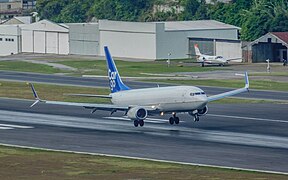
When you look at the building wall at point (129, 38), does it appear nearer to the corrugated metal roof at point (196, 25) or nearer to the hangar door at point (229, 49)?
the corrugated metal roof at point (196, 25)

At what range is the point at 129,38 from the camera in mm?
191375

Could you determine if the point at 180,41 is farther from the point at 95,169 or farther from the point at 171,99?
the point at 95,169

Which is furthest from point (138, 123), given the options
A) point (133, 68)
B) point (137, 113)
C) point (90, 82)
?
point (133, 68)

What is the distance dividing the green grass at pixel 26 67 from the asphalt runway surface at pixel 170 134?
5524 cm

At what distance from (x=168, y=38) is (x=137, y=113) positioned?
98.3 metres

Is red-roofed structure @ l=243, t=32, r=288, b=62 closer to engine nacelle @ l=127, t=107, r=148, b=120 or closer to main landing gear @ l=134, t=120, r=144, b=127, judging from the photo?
main landing gear @ l=134, t=120, r=144, b=127

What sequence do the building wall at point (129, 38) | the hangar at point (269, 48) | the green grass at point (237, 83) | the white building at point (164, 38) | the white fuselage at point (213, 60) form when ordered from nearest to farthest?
the green grass at point (237, 83)
the white fuselage at point (213, 60)
the hangar at point (269, 48)
the white building at point (164, 38)
the building wall at point (129, 38)

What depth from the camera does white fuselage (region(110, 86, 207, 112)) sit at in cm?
8888

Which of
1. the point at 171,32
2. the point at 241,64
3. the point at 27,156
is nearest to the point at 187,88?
the point at 27,156

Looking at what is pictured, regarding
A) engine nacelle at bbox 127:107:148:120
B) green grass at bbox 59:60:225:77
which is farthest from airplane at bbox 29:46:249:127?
green grass at bbox 59:60:225:77

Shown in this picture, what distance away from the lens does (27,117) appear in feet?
333

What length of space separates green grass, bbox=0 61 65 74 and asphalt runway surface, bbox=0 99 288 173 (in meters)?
55.2

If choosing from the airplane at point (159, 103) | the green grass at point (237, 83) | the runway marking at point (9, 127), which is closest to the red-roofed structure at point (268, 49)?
the green grass at point (237, 83)

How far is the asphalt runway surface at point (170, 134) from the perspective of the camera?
245 ft
